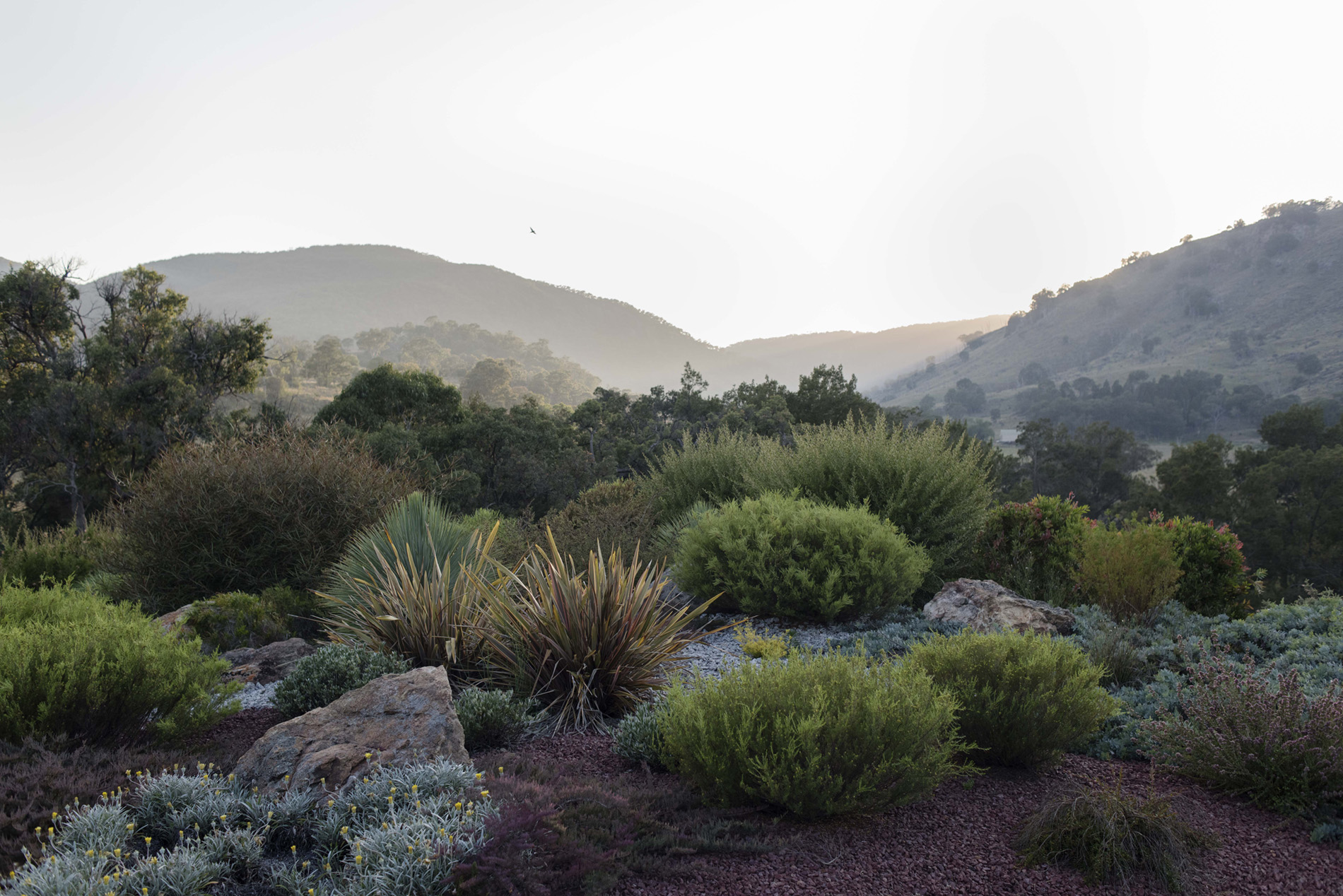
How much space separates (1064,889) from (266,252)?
16859 cm

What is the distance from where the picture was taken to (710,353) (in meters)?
140

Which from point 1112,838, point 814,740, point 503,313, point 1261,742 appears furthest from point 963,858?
point 503,313

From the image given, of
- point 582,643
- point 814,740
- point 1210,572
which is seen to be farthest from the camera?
point 1210,572

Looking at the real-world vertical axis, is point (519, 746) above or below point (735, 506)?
below

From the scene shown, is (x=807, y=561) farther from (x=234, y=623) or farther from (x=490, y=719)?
(x=234, y=623)

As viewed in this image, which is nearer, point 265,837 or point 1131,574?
point 265,837

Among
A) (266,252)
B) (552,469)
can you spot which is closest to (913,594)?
(552,469)

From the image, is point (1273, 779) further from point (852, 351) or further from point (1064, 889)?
point (852, 351)

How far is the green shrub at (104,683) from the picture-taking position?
12.0ft

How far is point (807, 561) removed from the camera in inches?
271

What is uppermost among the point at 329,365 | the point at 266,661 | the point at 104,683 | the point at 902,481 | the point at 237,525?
the point at 329,365

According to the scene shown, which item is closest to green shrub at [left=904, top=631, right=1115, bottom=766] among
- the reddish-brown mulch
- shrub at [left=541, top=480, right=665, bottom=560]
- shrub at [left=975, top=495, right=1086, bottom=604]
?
the reddish-brown mulch

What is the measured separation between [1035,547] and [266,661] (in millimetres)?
7851

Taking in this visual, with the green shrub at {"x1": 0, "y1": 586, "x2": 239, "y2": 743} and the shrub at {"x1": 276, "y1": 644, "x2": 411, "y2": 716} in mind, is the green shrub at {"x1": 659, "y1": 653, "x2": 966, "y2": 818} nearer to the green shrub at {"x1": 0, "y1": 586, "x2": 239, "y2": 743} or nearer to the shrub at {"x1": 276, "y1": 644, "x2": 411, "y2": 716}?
the shrub at {"x1": 276, "y1": 644, "x2": 411, "y2": 716}
